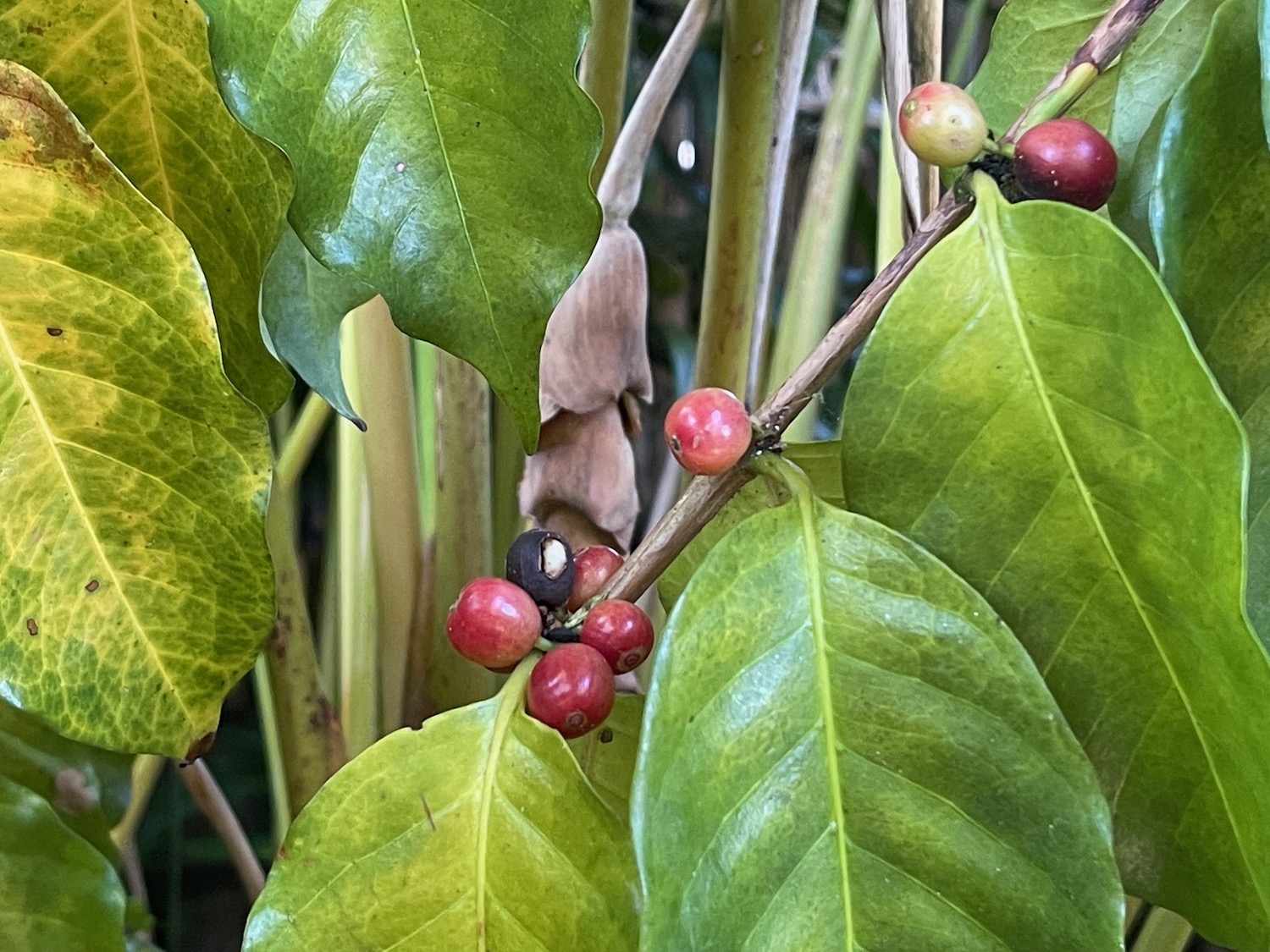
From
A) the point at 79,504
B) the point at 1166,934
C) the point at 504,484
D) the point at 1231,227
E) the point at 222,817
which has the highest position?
the point at 1231,227

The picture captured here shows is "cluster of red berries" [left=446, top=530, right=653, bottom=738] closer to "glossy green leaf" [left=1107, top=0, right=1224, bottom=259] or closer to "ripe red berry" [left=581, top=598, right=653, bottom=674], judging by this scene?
"ripe red berry" [left=581, top=598, right=653, bottom=674]

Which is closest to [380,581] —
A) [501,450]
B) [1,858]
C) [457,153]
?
[501,450]

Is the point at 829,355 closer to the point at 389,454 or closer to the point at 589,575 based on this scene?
the point at 589,575

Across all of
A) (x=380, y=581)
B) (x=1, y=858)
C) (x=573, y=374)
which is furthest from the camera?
(x=380, y=581)

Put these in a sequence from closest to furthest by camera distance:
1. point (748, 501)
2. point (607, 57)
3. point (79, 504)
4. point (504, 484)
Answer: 1. point (79, 504)
2. point (748, 501)
3. point (607, 57)
4. point (504, 484)

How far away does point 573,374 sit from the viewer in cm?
44

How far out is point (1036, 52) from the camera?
322mm

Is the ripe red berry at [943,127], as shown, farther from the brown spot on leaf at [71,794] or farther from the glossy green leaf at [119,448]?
the brown spot on leaf at [71,794]

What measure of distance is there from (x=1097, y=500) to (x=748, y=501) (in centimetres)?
12

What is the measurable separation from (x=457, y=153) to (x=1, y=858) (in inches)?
11.0

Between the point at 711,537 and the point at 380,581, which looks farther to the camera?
the point at 380,581

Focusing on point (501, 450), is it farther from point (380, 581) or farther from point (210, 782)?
point (210, 782)

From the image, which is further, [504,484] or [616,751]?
[504,484]

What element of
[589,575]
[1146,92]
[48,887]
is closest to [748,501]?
[589,575]
